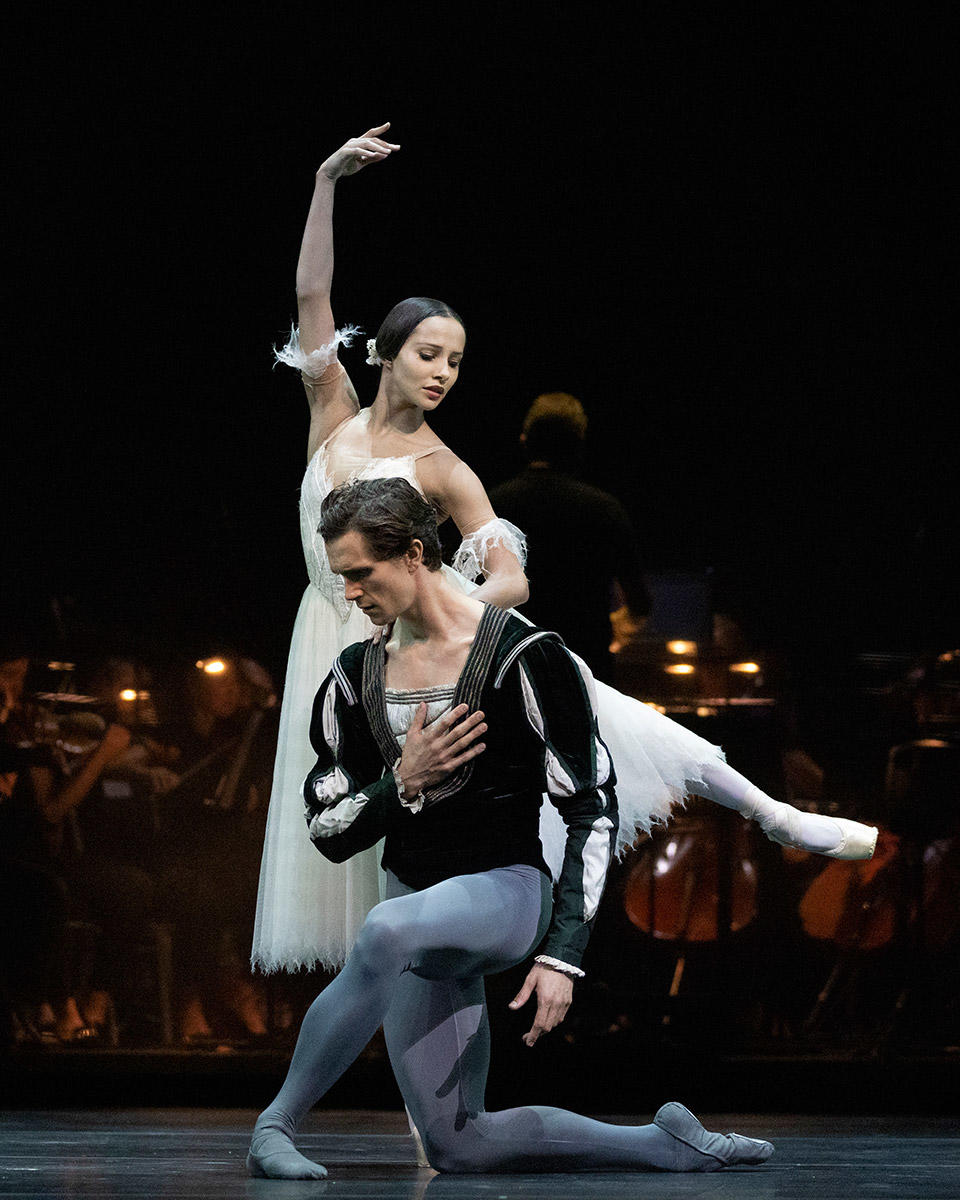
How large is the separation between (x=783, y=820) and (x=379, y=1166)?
107 centimetres

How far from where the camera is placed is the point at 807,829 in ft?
10.9

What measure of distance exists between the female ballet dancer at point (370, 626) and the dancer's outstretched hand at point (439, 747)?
688mm

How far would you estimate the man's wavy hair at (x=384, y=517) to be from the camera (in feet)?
8.28

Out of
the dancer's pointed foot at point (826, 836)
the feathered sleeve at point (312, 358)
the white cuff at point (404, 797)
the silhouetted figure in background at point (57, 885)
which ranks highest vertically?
the feathered sleeve at point (312, 358)

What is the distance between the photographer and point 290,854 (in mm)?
3275

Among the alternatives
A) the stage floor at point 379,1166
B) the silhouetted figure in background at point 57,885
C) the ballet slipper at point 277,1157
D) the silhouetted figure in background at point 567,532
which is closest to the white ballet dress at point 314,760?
the stage floor at point 379,1166

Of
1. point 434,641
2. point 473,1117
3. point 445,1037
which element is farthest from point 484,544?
point 473,1117

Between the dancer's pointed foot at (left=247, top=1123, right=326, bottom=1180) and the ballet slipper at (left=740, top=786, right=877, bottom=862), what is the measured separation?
1.23m

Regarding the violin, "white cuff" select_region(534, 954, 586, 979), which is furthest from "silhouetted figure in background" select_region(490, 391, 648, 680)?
"white cuff" select_region(534, 954, 586, 979)

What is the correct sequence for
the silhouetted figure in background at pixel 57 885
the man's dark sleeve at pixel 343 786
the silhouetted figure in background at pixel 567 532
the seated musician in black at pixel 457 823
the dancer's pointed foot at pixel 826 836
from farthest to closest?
the silhouetted figure in background at pixel 57 885 → the silhouetted figure in background at pixel 567 532 → the dancer's pointed foot at pixel 826 836 → the man's dark sleeve at pixel 343 786 → the seated musician in black at pixel 457 823

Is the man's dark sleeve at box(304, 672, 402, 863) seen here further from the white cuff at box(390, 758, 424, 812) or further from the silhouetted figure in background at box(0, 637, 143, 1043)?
the silhouetted figure in background at box(0, 637, 143, 1043)

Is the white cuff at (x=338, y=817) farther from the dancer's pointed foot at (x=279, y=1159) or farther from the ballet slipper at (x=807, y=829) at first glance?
the ballet slipper at (x=807, y=829)

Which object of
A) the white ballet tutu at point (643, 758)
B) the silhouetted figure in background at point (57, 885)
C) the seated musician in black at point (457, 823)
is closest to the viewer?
the seated musician in black at point (457, 823)

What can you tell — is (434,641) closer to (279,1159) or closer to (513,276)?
(279,1159)
